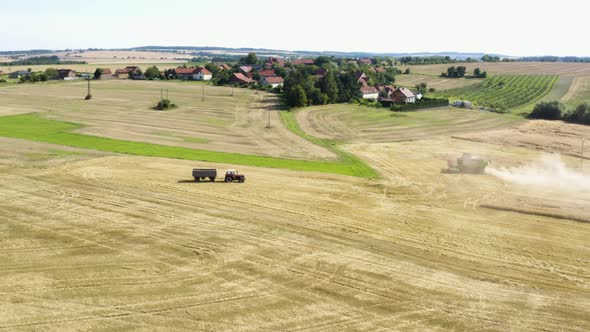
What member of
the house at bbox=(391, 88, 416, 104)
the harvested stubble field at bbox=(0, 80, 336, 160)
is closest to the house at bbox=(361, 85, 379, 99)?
the house at bbox=(391, 88, 416, 104)

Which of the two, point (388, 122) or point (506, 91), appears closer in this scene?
point (388, 122)

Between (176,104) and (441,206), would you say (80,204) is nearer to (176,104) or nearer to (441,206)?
(441,206)

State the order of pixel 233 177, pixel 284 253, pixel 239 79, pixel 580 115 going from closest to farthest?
1. pixel 284 253
2. pixel 233 177
3. pixel 580 115
4. pixel 239 79

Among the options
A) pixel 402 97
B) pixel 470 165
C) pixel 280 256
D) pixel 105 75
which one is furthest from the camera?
pixel 105 75

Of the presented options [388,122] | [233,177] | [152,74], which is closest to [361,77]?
[388,122]

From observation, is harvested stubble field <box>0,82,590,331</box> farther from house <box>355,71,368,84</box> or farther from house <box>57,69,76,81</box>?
house <box>57,69,76,81</box>

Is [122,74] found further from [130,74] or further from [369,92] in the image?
[369,92]

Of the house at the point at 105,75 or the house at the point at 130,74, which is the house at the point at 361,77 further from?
the house at the point at 105,75

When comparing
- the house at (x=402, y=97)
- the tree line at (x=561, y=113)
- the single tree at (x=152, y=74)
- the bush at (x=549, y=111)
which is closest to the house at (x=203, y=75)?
the single tree at (x=152, y=74)
